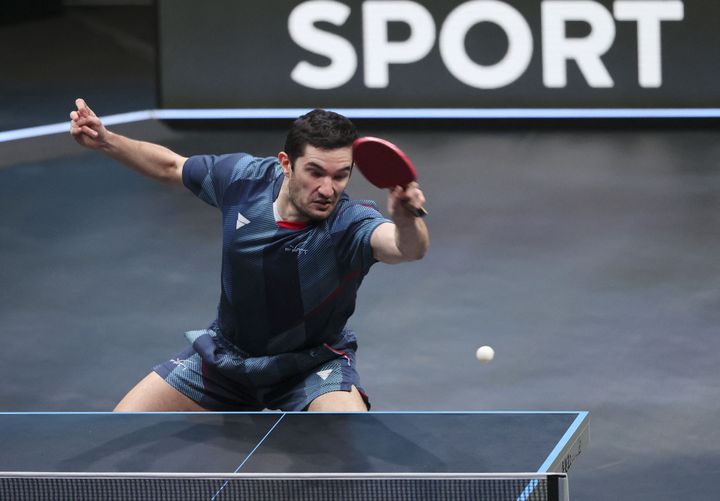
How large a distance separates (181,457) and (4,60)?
11.5 m

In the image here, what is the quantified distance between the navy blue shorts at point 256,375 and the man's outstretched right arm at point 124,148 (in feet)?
1.99

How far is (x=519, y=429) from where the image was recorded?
4.08 meters

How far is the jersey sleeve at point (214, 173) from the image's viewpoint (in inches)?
199

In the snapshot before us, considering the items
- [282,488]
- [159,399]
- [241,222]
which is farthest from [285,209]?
[282,488]

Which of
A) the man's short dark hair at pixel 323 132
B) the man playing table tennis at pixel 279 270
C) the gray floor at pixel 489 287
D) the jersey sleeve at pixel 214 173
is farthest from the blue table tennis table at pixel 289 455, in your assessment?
the gray floor at pixel 489 287

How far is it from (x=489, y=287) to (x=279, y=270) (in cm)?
328

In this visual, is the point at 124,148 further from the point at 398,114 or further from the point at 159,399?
the point at 398,114

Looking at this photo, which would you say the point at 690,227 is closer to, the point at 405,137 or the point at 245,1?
the point at 405,137

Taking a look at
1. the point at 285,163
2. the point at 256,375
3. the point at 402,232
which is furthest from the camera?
the point at 256,375

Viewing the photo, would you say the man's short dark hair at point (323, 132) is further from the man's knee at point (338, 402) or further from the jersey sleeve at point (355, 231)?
the man's knee at point (338, 402)

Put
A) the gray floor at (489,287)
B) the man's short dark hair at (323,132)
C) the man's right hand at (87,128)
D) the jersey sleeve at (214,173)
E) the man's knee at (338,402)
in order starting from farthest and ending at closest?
1. the gray floor at (489,287)
2. the jersey sleeve at (214,173)
3. the man's right hand at (87,128)
4. the man's knee at (338,402)
5. the man's short dark hair at (323,132)

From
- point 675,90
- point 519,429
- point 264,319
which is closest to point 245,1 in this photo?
point 675,90

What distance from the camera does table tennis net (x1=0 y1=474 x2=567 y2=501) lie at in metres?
3.67

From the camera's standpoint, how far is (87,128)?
4.95 m
